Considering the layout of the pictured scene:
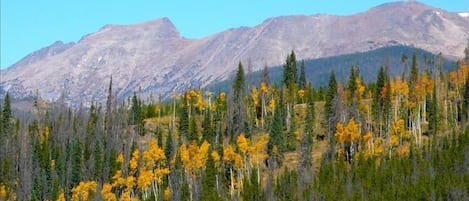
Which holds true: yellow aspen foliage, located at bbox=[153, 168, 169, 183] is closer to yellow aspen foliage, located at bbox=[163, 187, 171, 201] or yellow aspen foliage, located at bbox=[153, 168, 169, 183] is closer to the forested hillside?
the forested hillside

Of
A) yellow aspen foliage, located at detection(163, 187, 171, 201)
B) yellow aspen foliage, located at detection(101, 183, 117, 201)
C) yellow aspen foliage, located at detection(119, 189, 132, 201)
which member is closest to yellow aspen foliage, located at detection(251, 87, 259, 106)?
yellow aspen foliage, located at detection(101, 183, 117, 201)

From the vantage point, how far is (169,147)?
16112cm

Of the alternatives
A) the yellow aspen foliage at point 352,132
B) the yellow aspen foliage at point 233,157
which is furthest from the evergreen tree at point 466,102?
the yellow aspen foliage at point 233,157

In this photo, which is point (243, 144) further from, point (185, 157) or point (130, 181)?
point (130, 181)

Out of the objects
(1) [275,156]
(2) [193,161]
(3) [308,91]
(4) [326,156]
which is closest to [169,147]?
(2) [193,161]

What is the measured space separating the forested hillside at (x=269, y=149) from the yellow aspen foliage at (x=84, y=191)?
0.85ft

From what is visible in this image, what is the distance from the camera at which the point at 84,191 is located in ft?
517

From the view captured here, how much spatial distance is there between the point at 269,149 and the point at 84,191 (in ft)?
126

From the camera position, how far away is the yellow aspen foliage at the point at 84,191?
156 meters

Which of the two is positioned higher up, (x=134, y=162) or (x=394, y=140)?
(x=394, y=140)

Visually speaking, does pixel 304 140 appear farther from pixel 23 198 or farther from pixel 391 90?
pixel 23 198

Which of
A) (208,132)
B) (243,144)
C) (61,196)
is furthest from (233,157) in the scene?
(61,196)

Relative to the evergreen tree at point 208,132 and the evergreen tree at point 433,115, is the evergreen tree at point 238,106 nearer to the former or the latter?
the evergreen tree at point 208,132

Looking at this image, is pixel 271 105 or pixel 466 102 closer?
pixel 466 102
